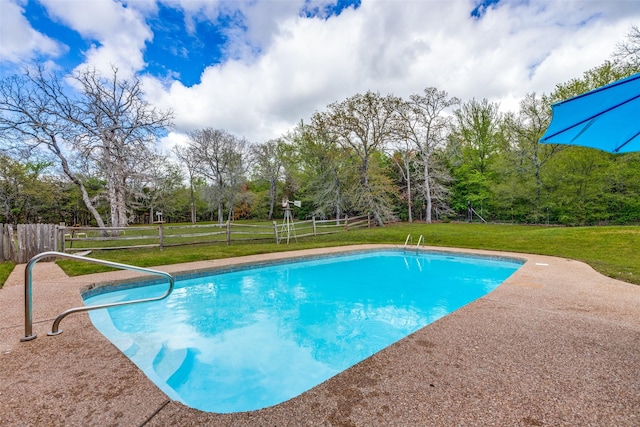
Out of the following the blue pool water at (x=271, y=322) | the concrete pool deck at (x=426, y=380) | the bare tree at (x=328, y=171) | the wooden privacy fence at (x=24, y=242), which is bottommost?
the blue pool water at (x=271, y=322)

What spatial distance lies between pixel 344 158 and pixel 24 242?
54.7ft

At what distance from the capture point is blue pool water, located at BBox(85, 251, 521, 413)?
9.73 ft

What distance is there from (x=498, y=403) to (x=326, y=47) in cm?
1113

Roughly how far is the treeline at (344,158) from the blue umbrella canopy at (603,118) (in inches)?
494

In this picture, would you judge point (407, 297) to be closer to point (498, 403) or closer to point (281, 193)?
point (498, 403)

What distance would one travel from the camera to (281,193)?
96.1 feet

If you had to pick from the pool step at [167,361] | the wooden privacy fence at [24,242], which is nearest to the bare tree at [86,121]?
the wooden privacy fence at [24,242]

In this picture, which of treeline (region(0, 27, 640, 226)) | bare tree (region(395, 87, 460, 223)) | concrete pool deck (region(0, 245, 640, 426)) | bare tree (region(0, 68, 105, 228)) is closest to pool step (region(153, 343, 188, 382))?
concrete pool deck (region(0, 245, 640, 426))

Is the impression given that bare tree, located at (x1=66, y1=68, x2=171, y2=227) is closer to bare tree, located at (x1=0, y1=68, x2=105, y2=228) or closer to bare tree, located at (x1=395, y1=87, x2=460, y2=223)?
bare tree, located at (x1=0, y1=68, x2=105, y2=228)

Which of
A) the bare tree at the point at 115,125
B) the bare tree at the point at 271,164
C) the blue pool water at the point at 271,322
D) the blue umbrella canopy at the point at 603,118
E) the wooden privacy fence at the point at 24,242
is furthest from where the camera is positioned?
the bare tree at the point at 271,164

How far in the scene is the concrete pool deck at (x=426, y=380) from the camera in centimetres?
164

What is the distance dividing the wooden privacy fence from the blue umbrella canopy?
10487mm

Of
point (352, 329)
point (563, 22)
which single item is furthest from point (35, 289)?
point (563, 22)

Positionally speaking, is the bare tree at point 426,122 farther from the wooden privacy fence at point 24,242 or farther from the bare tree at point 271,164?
the wooden privacy fence at point 24,242
